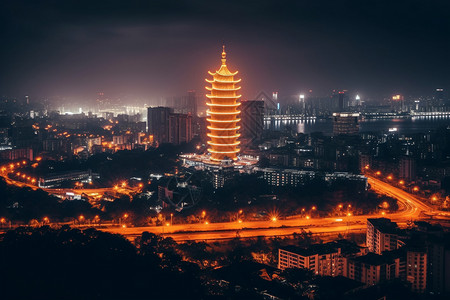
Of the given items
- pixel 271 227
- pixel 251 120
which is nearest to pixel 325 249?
pixel 271 227

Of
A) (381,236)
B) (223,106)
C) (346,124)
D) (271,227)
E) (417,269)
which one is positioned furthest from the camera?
(346,124)

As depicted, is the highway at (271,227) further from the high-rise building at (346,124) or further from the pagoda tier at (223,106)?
the high-rise building at (346,124)

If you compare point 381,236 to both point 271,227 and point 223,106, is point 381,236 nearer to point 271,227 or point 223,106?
point 271,227

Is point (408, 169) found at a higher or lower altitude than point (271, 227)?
higher

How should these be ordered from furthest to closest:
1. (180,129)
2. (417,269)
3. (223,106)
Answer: (180,129), (223,106), (417,269)

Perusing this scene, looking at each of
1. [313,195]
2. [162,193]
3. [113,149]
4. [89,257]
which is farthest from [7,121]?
[89,257]

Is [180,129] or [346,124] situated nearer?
[180,129]
